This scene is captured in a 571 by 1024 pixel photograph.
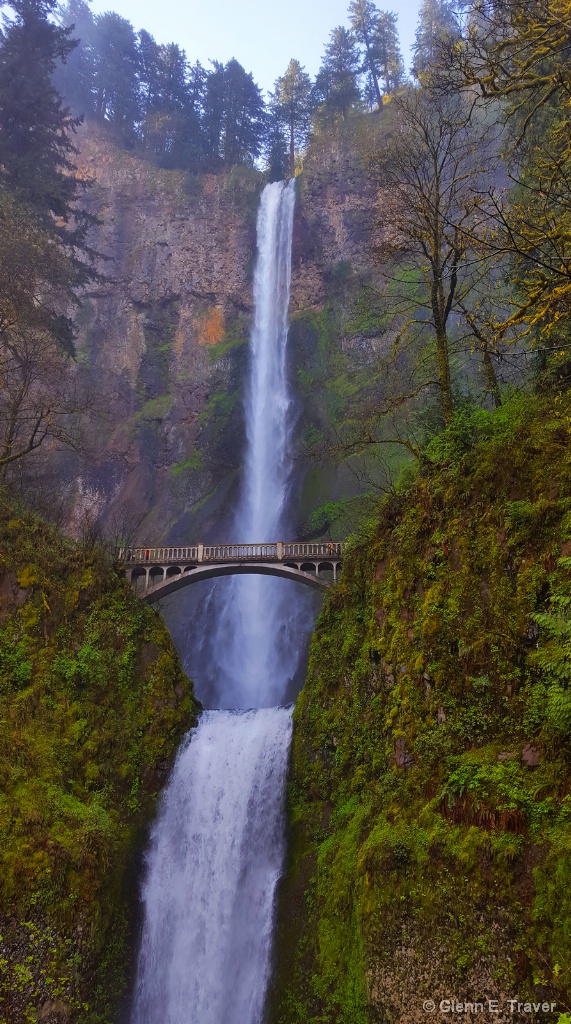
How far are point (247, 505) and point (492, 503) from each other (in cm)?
2152

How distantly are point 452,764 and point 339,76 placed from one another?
53171mm

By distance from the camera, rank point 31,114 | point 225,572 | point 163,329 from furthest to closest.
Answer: point 163,329 → point 225,572 → point 31,114

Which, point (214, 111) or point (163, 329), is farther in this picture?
point (214, 111)

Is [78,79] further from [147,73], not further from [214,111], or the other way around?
[214,111]

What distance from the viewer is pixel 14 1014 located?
31.4ft

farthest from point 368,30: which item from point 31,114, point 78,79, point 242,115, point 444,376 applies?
point 444,376

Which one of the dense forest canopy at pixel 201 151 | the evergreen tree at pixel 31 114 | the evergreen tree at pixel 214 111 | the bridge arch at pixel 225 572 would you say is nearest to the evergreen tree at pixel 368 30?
the dense forest canopy at pixel 201 151

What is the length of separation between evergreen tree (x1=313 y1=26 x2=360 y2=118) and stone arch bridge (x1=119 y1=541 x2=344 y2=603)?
37201 mm

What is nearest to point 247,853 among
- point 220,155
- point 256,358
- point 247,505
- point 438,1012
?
point 438,1012

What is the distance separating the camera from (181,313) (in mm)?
39500

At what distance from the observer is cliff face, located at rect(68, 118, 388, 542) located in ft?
111

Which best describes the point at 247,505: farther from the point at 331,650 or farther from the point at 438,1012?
the point at 438,1012

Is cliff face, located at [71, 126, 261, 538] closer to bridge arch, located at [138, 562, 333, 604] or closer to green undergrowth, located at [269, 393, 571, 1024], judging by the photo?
bridge arch, located at [138, 562, 333, 604]

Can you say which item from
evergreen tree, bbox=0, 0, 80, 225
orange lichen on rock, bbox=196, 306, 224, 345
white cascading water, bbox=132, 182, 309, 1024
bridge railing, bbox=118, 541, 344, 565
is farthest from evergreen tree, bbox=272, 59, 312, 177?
white cascading water, bbox=132, 182, 309, 1024
